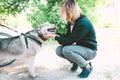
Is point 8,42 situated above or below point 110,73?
above

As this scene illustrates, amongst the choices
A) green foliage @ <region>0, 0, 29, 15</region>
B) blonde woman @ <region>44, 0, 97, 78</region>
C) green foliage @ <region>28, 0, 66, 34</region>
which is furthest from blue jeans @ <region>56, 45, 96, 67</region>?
green foliage @ <region>28, 0, 66, 34</region>

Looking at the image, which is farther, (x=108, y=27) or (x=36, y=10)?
(x=108, y=27)

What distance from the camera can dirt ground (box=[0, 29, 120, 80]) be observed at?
16.1 feet

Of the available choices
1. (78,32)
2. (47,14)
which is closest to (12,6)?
(47,14)

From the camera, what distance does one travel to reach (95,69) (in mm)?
5316

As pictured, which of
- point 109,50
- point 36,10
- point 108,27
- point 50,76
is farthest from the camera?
point 108,27

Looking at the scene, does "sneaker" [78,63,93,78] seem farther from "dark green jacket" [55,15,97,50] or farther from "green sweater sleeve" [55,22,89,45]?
"green sweater sleeve" [55,22,89,45]

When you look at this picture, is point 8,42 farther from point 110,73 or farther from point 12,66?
point 110,73

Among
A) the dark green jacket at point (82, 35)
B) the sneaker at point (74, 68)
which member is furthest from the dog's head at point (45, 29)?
the sneaker at point (74, 68)

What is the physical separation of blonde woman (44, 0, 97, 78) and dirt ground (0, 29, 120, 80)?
1.08 feet

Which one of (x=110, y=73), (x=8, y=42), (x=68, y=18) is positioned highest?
(x=68, y=18)

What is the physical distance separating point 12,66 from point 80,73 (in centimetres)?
143

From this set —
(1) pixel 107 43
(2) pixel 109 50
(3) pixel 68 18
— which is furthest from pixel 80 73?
(1) pixel 107 43

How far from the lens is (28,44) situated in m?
4.76
